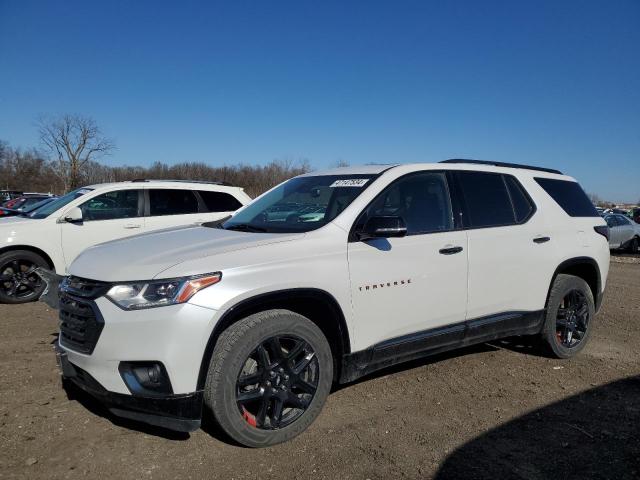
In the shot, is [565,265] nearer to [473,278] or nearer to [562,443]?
[473,278]

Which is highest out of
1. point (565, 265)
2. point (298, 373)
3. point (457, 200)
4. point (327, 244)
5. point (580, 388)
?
point (457, 200)

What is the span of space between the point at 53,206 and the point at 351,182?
5.70m

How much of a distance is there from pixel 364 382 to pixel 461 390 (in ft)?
2.64

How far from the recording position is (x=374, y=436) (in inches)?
130

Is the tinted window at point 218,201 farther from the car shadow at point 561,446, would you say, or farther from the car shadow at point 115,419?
the car shadow at point 561,446

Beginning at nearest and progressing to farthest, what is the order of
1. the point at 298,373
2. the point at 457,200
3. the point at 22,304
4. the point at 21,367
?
the point at 298,373
the point at 457,200
the point at 21,367
the point at 22,304

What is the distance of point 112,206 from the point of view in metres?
7.79

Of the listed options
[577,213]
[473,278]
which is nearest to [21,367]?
[473,278]

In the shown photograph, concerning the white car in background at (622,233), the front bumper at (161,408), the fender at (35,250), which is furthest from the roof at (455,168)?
the white car in background at (622,233)

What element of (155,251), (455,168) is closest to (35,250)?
(155,251)

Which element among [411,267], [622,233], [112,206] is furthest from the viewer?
[622,233]

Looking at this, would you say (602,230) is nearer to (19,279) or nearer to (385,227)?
(385,227)

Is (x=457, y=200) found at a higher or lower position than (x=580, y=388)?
higher

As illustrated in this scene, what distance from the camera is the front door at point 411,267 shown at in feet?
11.2
